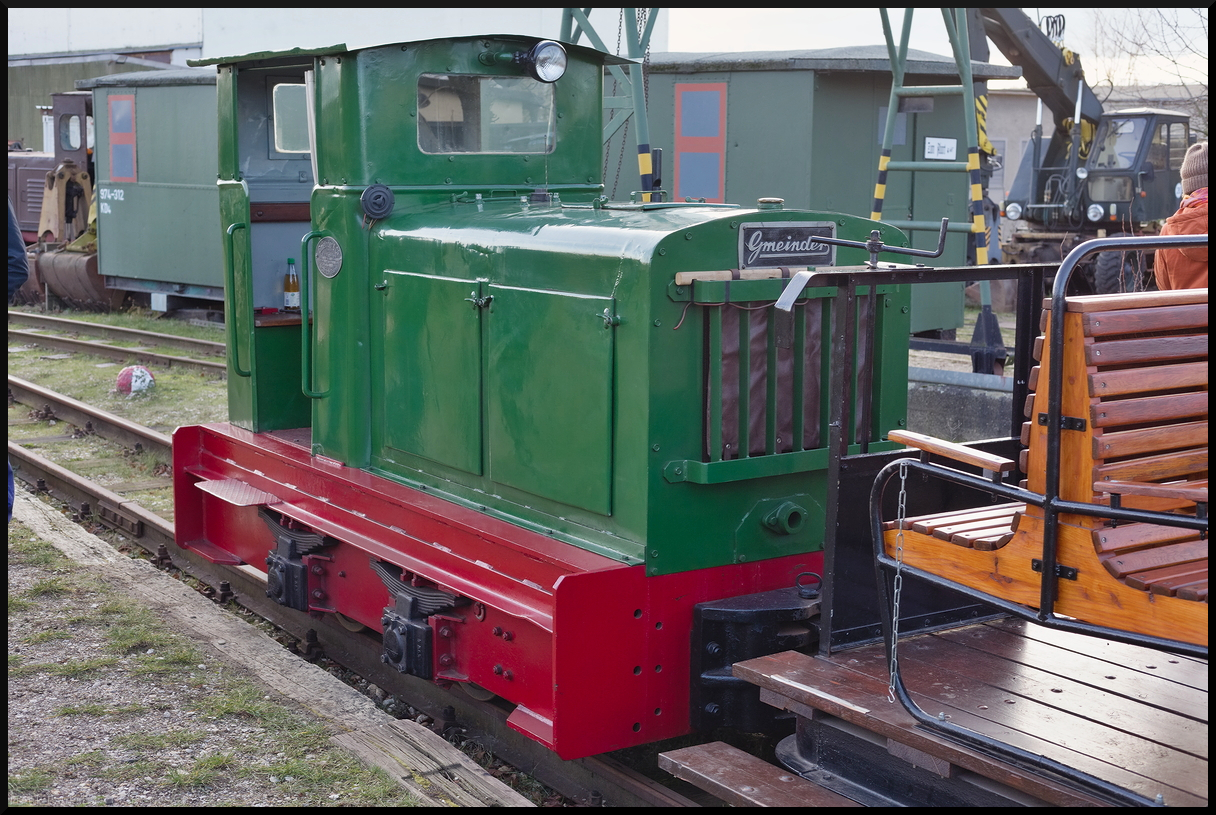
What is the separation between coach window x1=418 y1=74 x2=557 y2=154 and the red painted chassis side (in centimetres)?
143

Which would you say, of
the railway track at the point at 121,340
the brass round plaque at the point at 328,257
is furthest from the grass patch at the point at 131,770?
the railway track at the point at 121,340

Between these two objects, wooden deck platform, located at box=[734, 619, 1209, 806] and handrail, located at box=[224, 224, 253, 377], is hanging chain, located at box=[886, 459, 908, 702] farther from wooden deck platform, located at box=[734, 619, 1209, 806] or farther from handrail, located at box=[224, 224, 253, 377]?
handrail, located at box=[224, 224, 253, 377]

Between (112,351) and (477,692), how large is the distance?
32.9ft

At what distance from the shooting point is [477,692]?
177 inches

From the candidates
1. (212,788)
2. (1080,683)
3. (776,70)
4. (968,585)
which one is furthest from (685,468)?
(776,70)

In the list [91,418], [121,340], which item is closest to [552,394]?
[91,418]

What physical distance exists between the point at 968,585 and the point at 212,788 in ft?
8.08

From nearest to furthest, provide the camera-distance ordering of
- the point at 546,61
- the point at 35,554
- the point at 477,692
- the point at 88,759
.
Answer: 1. the point at 88,759
2. the point at 477,692
3. the point at 546,61
4. the point at 35,554

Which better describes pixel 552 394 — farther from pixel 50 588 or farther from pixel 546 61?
pixel 50 588

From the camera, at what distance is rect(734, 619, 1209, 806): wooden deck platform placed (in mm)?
2932

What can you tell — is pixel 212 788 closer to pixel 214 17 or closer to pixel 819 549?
pixel 819 549

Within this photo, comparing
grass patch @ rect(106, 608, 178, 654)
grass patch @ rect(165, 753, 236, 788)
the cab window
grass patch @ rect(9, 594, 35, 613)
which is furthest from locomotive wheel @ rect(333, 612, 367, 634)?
the cab window

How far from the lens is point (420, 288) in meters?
4.73

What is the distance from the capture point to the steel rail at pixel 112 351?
1188cm
